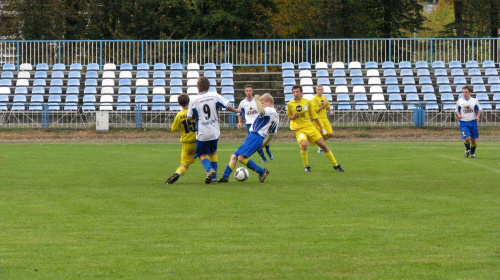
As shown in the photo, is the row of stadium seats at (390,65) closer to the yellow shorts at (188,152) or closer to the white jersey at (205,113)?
the yellow shorts at (188,152)

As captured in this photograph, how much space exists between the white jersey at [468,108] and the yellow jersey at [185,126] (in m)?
9.59

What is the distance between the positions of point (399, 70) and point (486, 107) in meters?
5.51

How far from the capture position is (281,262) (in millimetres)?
7297

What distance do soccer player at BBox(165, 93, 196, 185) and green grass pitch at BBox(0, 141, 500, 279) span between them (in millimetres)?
284

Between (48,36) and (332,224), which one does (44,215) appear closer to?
(332,224)

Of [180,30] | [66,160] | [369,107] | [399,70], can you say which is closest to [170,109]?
[369,107]

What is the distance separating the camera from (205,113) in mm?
14070

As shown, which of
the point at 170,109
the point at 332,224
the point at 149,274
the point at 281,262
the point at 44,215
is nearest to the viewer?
the point at 149,274

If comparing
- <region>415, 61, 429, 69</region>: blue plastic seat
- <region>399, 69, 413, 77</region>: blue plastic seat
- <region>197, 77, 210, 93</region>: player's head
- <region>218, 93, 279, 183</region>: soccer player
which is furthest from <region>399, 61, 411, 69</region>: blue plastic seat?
<region>197, 77, 210, 93</region>: player's head

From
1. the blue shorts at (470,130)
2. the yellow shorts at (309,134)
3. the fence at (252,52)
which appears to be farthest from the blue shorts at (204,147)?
the fence at (252,52)

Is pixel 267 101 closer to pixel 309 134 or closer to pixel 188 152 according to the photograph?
pixel 188 152

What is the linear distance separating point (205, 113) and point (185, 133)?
65 cm

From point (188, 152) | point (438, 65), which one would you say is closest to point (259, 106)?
point (188, 152)

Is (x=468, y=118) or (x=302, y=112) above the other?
(x=302, y=112)
